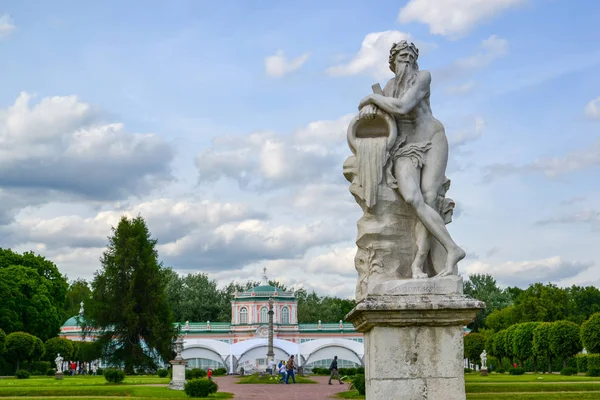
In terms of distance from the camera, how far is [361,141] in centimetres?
726

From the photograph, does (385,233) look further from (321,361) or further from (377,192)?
(321,361)

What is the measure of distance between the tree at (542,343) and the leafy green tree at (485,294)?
94.7ft

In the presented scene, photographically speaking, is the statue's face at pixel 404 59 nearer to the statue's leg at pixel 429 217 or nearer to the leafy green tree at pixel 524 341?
the statue's leg at pixel 429 217

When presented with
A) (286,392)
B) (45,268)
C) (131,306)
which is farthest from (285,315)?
(286,392)

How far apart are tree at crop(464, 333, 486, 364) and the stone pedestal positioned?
3499cm

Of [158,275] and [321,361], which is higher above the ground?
[158,275]

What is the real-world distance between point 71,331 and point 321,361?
93.9 feet

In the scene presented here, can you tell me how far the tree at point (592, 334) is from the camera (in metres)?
47.8

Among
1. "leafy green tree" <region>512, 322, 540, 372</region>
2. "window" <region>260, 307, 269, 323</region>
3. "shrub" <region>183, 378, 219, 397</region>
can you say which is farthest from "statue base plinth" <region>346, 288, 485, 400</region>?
"window" <region>260, 307, 269, 323</region>

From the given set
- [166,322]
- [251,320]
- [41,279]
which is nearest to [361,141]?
[166,322]

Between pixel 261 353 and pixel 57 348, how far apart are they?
17068 millimetres

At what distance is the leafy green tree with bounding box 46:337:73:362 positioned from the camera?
60344 mm

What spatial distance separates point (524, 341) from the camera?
5841 centimetres

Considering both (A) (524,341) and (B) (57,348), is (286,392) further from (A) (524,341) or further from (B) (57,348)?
(B) (57,348)
